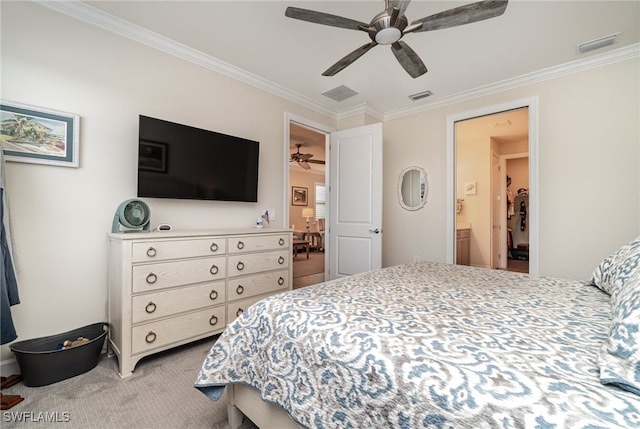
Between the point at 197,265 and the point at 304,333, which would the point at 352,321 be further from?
the point at 197,265

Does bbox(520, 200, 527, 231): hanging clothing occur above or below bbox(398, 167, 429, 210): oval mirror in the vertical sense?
below

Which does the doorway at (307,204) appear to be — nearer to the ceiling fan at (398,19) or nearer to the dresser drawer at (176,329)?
the dresser drawer at (176,329)

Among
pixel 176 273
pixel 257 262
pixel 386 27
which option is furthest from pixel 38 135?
pixel 386 27

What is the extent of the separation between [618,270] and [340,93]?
314cm

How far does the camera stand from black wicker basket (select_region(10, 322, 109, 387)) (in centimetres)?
172

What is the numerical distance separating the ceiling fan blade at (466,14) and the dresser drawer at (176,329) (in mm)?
2547

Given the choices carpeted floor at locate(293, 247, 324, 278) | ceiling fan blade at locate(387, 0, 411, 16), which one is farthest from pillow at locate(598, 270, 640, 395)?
carpeted floor at locate(293, 247, 324, 278)

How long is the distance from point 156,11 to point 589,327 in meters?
3.20

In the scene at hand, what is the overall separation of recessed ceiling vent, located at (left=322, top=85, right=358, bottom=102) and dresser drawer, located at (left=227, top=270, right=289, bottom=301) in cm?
230

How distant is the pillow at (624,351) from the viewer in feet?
2.02

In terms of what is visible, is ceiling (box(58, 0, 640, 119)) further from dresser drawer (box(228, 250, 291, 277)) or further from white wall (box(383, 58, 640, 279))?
dresser drawer (box(228, 250, 291, 277))

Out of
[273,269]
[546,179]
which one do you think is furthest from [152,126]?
[546,179]

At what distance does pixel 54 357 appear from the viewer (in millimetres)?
1757

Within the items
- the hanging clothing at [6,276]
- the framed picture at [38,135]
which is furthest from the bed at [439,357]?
the framed picture at [38,135]
